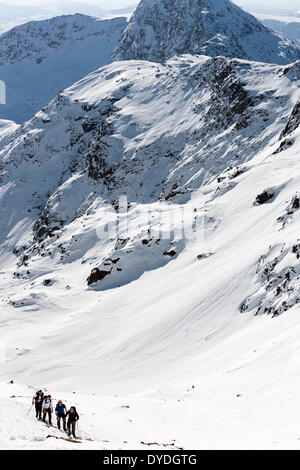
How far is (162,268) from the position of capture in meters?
53.6

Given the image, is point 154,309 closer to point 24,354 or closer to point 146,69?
point 24,354

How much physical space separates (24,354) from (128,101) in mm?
89133

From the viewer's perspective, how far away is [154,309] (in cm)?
4269

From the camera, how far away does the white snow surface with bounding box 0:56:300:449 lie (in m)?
20.1

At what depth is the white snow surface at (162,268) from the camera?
20.1 meters
